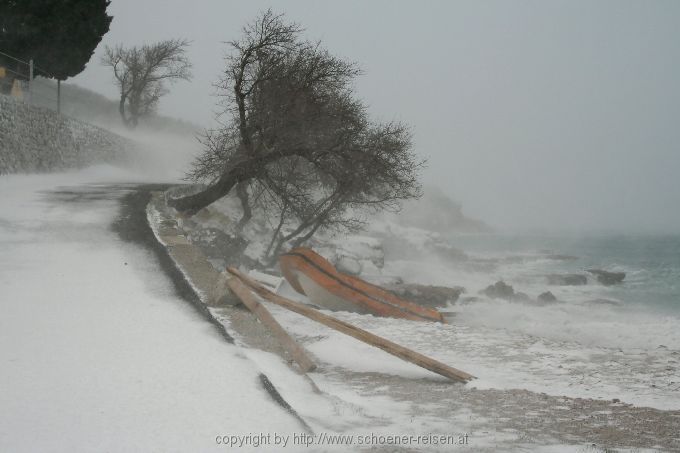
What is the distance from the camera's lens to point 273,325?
18.3 feet

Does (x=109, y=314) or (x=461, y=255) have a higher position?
(x=109, y=314)

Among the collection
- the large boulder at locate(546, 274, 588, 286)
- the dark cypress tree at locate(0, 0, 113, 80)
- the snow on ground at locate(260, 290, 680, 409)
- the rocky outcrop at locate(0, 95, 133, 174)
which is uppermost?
the dark cypress tree at locate(0, 0, 113, 80)

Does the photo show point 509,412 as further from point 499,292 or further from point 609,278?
point 609,278

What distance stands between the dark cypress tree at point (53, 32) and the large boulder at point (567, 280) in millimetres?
28667

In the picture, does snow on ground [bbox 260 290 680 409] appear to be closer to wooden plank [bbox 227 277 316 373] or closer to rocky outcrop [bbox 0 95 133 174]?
wooden plank [bbox 227 277 316 373]

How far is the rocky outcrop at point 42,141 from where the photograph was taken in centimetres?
1733

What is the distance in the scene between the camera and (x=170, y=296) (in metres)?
6.27

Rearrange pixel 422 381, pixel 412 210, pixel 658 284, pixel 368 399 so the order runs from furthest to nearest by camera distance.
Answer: pixel 412 210, pixel 658 284, pixel 422 381, pixel 368 399

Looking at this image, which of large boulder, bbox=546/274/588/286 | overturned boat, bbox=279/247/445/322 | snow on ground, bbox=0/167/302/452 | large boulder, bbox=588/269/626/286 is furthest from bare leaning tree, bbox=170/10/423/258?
large boulder, bbox=588/269/626/286

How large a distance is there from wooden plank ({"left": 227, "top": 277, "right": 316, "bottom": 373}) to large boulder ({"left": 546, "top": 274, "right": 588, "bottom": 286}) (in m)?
Result: 31.0

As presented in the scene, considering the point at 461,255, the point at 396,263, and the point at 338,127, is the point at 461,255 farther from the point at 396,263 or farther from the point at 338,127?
the point at 338,127

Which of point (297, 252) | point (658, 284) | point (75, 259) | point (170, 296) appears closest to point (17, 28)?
point (297, 252)

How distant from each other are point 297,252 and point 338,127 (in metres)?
4.02

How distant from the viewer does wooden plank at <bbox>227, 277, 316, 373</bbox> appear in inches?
190
